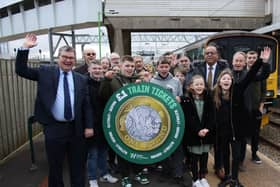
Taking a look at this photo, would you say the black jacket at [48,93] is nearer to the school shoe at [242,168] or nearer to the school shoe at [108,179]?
the school shoe at [108,179]

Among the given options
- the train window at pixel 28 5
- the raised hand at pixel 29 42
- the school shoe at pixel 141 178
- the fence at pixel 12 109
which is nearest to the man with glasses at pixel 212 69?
the school shoe at pixel 141 178

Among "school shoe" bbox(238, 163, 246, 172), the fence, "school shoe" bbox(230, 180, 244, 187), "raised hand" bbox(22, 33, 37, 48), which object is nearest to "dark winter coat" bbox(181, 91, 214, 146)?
"school shoe" bbox(230, 180, 244, 187)

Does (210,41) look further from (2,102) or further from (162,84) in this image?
(2,102)

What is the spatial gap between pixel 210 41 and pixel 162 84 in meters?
5.18

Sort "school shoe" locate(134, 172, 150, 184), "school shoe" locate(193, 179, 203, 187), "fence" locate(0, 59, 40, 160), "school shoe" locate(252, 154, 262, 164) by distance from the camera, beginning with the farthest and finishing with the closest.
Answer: "fence" locate(0, 59, 40, 160), "school shoe" locate(252, 154, 262, 164), "school shoe" locate(134, 172, 150, 184), "school shoe" locate(193, 179, 203, 187)

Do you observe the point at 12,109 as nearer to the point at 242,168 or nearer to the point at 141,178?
the point at 141,178

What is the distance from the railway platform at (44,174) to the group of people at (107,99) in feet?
0.59

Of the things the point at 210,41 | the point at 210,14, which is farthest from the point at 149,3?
the point at 210,41

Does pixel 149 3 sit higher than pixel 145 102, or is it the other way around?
pixel 149 3

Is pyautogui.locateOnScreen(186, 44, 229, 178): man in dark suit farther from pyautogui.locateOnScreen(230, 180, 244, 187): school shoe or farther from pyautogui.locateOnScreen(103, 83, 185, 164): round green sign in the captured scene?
pyautogui.locateOnScreen(103, 83, 185, 164): round green sign

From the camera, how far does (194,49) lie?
1101cm

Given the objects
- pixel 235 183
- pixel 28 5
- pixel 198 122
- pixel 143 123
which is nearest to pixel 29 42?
pixel 143 123

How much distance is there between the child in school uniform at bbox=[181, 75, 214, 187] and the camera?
4.06 metres

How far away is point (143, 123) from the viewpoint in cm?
413
